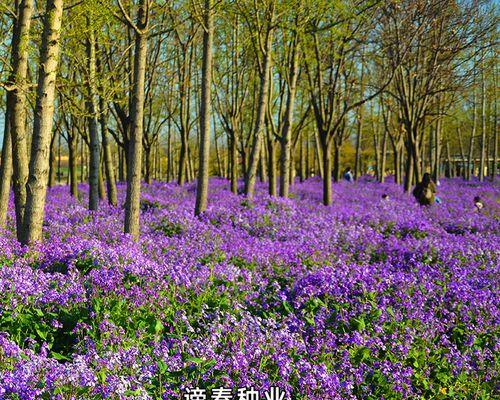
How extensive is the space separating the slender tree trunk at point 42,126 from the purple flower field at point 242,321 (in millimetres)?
491

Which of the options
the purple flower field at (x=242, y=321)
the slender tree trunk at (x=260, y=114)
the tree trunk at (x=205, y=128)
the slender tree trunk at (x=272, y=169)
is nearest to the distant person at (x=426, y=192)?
the slender tree trunk at (x=272, y=169)

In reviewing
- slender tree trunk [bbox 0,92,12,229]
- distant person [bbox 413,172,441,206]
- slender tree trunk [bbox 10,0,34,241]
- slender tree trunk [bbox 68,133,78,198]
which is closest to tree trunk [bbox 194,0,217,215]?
slender tree trunk [bbox 0,92,12,229]

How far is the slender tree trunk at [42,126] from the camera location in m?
7.51

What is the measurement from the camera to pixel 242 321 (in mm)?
4945

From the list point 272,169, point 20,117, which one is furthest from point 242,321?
point 272,169

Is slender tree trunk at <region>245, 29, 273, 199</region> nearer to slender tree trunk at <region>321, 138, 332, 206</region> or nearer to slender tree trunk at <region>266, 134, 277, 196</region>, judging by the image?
slender tree trunk at <region>266, 134, 277, 196</region>

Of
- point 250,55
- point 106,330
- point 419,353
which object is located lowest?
point 419,353

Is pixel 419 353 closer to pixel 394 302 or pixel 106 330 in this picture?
pixel 394 302

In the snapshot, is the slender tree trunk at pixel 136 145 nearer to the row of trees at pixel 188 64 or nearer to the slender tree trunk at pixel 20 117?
the row of trees at pixel 188 64

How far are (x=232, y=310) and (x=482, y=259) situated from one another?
5.22 meters

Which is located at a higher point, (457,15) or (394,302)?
(457,15)

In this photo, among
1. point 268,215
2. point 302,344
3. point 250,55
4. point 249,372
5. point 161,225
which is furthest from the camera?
point 250,55

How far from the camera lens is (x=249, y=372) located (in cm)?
416

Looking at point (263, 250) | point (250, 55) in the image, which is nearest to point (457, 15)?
point (250, 55)
